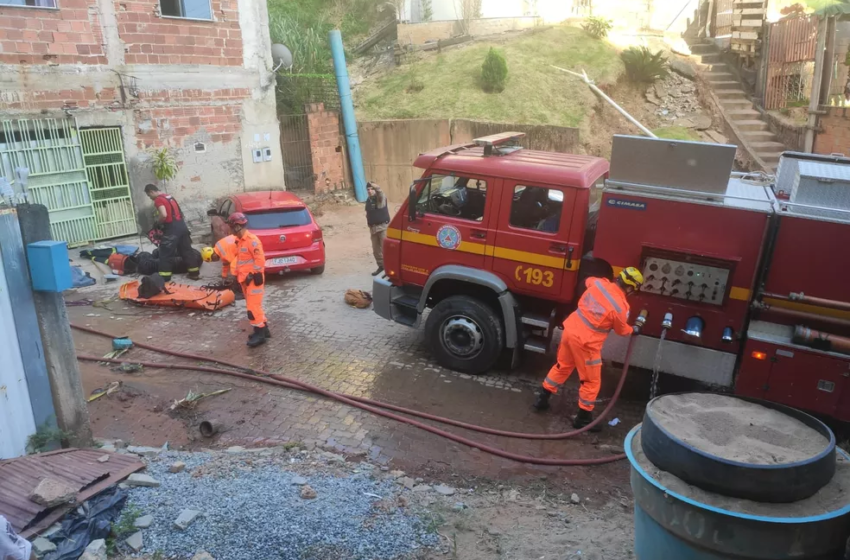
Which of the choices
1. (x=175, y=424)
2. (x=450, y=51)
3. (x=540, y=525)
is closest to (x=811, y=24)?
(x=450, y=51)

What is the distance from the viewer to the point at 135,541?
3.64 m

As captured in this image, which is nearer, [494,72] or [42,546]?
[42,546]

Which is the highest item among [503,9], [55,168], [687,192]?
[503,9]

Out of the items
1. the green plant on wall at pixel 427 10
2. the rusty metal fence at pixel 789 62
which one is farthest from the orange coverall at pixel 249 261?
the green plant on wall at pixel 427 10

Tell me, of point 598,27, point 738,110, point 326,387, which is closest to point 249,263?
point 326,387

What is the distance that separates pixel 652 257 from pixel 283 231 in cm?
606

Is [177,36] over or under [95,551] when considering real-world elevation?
over

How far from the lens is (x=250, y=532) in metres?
3.77

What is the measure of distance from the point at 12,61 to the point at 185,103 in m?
3.13

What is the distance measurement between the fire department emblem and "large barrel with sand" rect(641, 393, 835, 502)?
3.37 m

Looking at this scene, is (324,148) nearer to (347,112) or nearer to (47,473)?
(347,112)

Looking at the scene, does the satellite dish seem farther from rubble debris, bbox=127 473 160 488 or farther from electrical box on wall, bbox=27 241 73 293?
rubble debris, bbox=127 473 160 488

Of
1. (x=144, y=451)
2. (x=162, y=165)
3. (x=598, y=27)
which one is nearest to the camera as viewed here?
(x=144, y=451)

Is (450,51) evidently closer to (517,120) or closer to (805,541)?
(517,120)
